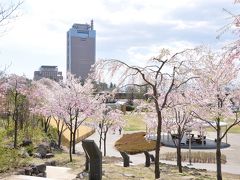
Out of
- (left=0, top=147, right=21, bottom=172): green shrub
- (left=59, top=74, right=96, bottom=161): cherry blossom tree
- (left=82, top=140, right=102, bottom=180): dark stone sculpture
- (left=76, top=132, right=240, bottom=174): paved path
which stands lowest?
(left=76, top=132, right=240, bottom=174): paved path

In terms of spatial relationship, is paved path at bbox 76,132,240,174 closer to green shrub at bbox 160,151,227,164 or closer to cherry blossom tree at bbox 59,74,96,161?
green shrub at bbox 160,151,227,164

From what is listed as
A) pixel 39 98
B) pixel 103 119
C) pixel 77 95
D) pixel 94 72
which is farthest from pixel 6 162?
pixel 39 98

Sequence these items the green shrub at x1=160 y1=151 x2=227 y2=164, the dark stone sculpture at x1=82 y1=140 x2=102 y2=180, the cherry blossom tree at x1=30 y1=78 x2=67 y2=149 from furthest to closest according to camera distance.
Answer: the cherry blossom tree at x1=30 y1=78 x2=67 y2=149, the green shrub at x1=160 y1=151 x2=227 y2=164, the dark stone sculpture at x1=82 y1=140 x2=102 y2=180

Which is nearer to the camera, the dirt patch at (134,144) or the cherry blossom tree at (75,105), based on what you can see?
the cherry blossom tree at (75,105)

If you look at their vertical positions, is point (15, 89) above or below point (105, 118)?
→ above

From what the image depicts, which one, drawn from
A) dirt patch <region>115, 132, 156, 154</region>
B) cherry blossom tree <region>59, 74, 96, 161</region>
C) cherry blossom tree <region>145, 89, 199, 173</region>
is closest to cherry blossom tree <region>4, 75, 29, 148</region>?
cherry blossom tree <region>59, 74, 96, 161</region>

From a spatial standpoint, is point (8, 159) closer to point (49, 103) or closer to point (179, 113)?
point (179, 113)

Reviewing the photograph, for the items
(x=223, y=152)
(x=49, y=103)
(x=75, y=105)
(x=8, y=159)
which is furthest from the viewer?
(x=223, y=152)

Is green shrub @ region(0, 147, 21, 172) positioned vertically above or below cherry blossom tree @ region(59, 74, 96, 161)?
below

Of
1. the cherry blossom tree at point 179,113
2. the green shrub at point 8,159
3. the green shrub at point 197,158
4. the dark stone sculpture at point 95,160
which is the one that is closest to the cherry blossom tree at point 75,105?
the cherry blossom tree at point 179,113

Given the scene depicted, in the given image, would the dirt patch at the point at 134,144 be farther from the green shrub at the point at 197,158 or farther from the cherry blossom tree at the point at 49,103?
the cherry blossom tree at the point at 49,103

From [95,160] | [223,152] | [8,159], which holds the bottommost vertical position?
[223,152]

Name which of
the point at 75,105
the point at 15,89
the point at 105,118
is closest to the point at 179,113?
the point at 75,105

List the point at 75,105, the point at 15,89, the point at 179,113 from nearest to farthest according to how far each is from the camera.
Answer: the point at 179,113, the point at 75,105, the point at 15,89
